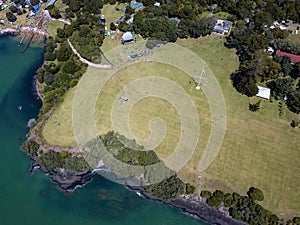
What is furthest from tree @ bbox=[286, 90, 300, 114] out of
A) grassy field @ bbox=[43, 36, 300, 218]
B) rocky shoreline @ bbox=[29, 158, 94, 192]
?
rocky shoreline @ bbox=[29, 158, 94, 192]

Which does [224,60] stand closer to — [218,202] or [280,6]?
[280,6]

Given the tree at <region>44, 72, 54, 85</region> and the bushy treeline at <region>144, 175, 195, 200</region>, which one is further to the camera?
the tree at <region>44, 72, 54, 85</region>

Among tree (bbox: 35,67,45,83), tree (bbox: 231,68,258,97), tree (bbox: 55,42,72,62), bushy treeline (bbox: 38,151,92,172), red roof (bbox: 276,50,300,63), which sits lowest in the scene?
bushy treeline (bbox: 38,151,92,172)

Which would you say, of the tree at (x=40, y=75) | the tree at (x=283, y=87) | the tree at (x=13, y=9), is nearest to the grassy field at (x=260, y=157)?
the tree at (x=283, y=87)

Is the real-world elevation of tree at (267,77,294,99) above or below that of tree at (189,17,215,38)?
below

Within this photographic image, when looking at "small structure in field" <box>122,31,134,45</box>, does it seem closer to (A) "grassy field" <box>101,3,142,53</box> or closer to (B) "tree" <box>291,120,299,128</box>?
(A) "grassy field" <box>101,3,142,53</box>

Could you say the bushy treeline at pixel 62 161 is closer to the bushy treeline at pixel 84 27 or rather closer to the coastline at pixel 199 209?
the coastline at pixel 199 209

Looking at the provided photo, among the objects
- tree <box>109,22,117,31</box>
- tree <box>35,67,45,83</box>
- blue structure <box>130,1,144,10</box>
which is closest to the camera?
tree <box>35,67,45,83</box>
